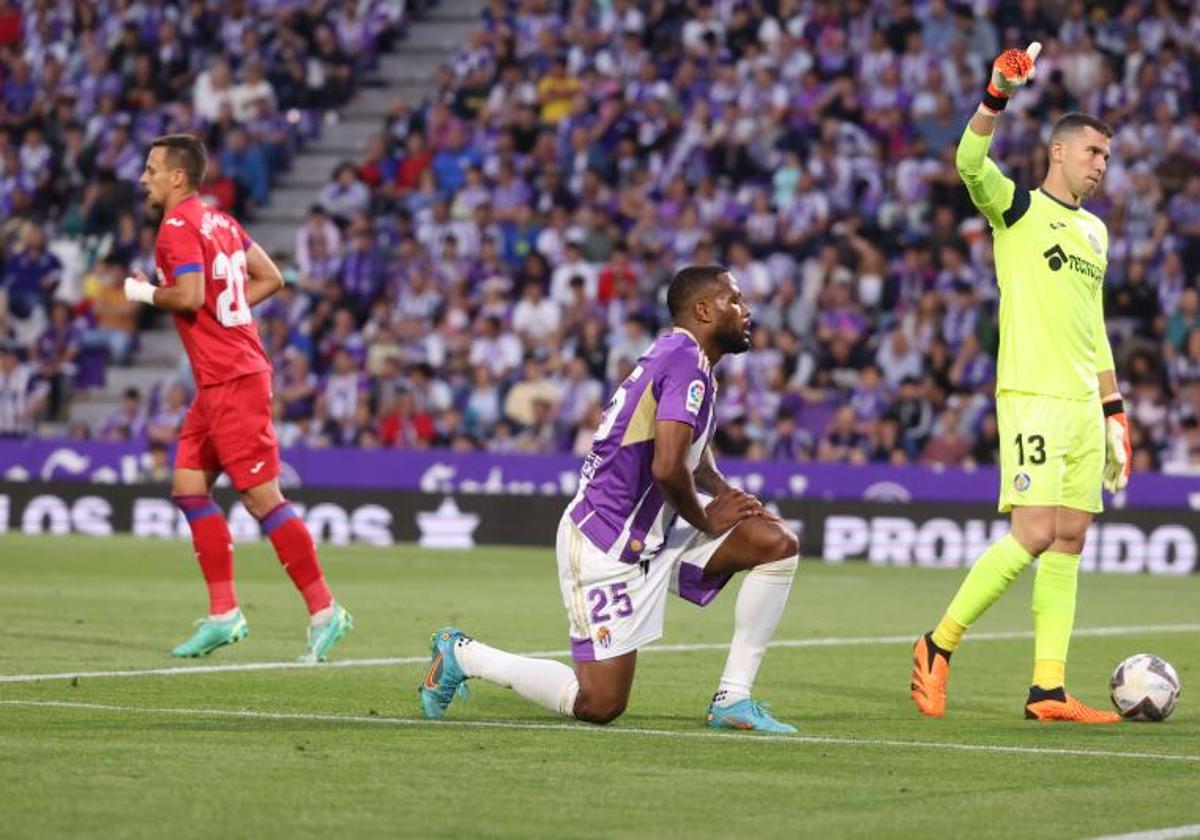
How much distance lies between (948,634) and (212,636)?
379cm

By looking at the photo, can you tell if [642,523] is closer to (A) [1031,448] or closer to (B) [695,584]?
(B) [695,584]

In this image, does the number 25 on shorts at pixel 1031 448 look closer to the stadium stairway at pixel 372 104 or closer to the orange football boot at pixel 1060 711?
the orange football boot at pixel 1060 711

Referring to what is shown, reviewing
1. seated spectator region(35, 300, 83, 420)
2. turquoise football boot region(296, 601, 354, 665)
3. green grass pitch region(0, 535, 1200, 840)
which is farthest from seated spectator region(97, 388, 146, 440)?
turquoise football boot region(296, 601, 354, 665)

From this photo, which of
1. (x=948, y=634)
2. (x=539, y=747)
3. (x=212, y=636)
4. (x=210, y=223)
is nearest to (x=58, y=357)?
(x=210, y=223)

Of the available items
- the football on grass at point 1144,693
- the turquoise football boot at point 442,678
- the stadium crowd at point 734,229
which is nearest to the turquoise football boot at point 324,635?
the turquoise football boot at point 442,678

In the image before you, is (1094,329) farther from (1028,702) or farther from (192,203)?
(192,203)

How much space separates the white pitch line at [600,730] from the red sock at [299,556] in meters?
2.36

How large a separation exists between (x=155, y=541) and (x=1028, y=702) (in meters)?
15.3

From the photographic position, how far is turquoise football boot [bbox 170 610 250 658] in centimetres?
1160

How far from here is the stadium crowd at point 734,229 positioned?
→ 24.4 metres

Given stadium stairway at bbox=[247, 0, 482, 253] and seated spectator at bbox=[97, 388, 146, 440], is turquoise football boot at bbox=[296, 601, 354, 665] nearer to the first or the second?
seated spectator at bbox=[97, 388, 146, 440]

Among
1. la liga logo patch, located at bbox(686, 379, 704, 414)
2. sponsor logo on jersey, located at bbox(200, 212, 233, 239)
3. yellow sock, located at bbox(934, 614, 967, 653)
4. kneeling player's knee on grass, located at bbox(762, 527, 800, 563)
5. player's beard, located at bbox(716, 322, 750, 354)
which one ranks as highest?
sponsor logo on jersey, located at bbox(200, 212, 233, 239)

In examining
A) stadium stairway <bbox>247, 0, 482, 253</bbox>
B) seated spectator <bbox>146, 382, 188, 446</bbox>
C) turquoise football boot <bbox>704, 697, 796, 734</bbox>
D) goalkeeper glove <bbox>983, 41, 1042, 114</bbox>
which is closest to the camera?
turquoise football boot <bbox>704, 697, 796, 734</bbox>

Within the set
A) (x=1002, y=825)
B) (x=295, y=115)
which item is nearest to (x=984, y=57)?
(x=295, y=115)
